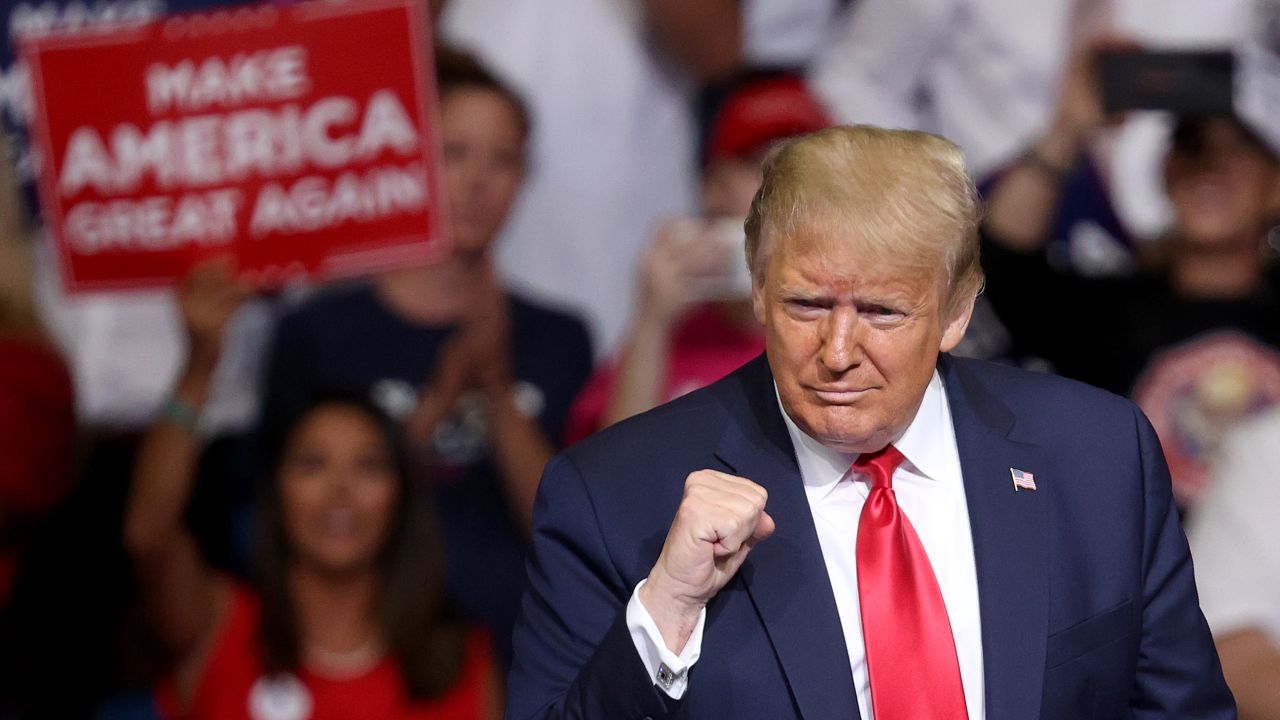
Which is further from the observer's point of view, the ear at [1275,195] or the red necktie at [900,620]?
the ear at [1275,195]

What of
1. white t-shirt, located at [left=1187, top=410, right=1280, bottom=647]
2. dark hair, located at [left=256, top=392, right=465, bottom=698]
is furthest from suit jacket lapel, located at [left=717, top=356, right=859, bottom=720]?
dark hair, located at [left=256, top=392, right=465, bottom=698]

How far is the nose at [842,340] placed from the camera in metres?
1.49

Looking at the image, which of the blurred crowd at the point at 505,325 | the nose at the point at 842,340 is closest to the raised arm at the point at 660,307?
the blurred crowd at the point at 505,325

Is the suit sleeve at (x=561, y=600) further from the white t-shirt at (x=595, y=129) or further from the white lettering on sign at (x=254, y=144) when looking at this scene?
the white t-shirt at (x=595, y=129)

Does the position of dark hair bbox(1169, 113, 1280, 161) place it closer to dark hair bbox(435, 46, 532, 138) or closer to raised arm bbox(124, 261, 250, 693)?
dark hair bbox(435, 46, 532, 138)

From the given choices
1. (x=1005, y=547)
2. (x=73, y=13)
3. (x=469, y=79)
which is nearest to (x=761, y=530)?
(x=1005, y=547)

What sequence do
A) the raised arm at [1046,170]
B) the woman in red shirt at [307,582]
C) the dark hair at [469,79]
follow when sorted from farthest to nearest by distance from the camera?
the dark hair at [469,79] < the raised arm at [1046,170] < the woman in red shirt at [307,582]

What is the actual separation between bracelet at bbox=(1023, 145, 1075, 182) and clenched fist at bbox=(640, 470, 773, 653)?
89.3 inches

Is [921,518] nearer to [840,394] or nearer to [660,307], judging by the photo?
[840,394]

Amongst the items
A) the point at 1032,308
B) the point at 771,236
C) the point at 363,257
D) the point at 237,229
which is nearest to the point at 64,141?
the point at 237,229

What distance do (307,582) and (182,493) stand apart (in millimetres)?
359

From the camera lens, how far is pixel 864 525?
1.63 meters

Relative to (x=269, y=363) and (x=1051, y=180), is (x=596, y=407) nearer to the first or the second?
(x=269, y=363)

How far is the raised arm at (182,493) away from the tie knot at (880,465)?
207 centimetres
